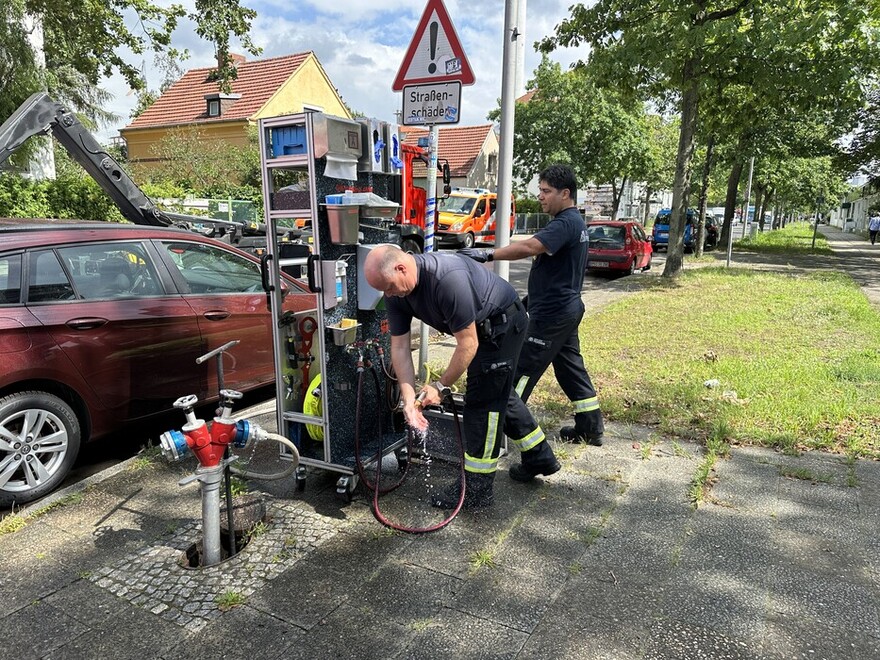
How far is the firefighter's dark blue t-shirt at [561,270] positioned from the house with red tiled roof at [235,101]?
2968cm

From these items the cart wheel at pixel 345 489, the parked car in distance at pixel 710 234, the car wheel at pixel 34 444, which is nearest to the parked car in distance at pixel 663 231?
the parked car in distance at pixel 710 234

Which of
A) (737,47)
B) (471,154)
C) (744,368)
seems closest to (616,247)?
(737,47)

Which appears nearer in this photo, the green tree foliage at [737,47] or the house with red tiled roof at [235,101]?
the green tree foliage at [737,47]

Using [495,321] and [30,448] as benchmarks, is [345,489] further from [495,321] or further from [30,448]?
[30,448]

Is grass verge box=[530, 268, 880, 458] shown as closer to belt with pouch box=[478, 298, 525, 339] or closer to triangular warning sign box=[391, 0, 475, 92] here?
belt with pouch box=[478, 298, 525, 339]

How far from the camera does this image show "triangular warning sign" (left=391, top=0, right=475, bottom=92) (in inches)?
165

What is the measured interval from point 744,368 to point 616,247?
10210 mm

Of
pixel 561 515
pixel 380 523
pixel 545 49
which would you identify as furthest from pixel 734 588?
pixel 545 49

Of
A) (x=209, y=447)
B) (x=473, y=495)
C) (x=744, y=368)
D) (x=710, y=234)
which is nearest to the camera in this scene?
(x=209, y=447)

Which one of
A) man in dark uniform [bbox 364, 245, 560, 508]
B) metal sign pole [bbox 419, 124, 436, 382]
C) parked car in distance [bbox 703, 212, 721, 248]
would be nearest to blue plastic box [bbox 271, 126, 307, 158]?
man in dark uniform [bbox 364, 245, 560, 508]

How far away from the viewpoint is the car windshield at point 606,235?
16484mm

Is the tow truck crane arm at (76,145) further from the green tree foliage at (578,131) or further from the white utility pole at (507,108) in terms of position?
the green tree foliage at (578,131)

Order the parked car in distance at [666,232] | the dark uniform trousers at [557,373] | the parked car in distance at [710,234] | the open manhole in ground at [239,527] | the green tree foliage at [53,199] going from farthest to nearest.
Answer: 1. the parked car in distance at [710,234]
2. the parked car in distance at [666,232]
3. the green tree foliage at [53,199]
4. the dark uniform trousers at [557,373]
5. the open manhole in ground at [239,527]

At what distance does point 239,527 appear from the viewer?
340 centimetres
